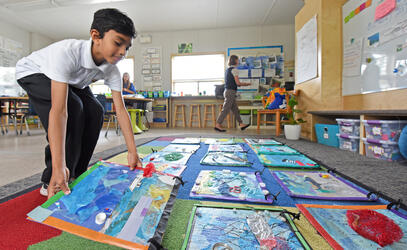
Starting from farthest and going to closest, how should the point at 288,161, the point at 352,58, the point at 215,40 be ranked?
the point at 215,40 < the point at 352,58 < the point at 288,161

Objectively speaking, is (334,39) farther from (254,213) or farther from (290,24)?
(290,24)

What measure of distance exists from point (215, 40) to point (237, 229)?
5320 millimetres

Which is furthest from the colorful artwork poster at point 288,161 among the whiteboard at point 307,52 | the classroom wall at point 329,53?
the whiteboard at point 307,52

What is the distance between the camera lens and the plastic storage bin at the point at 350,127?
5.87 ft

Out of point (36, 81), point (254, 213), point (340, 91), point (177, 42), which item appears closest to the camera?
point (254, 213)

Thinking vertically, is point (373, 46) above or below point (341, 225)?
above

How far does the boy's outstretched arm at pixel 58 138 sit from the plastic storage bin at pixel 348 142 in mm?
2149

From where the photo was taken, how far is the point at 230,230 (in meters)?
0.59

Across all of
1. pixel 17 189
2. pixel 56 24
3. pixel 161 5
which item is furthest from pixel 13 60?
pixel 17 189

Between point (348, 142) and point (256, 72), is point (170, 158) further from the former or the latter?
point (256, 72)

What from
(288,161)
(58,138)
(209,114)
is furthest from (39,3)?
(288,161)

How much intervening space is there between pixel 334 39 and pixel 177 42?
3995 mm

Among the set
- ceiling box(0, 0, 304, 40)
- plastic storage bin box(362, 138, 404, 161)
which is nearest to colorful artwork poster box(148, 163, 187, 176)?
plastic storage bin box(362, 138, 404, 161)

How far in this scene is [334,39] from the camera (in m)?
2.33
